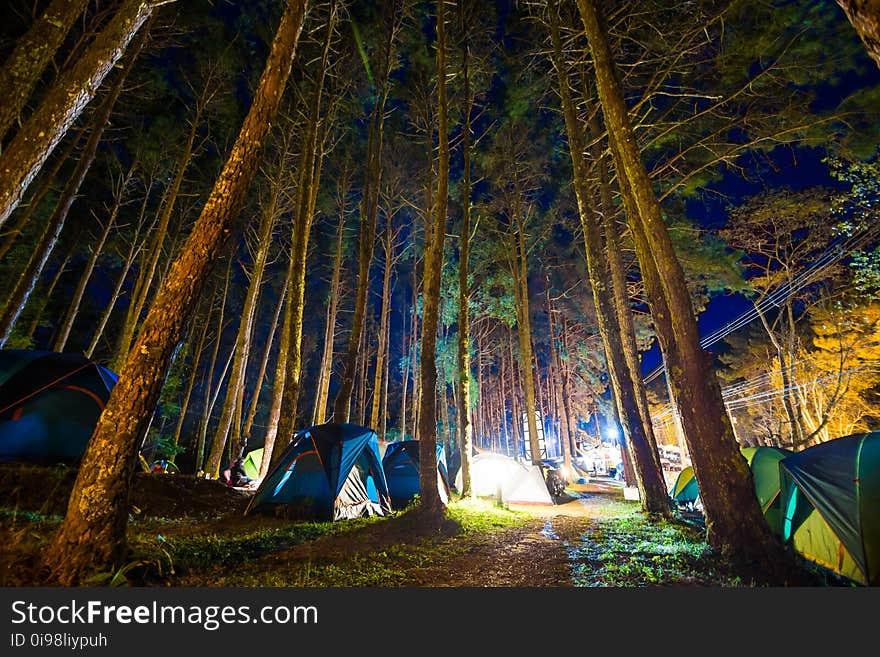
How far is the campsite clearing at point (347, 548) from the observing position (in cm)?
336

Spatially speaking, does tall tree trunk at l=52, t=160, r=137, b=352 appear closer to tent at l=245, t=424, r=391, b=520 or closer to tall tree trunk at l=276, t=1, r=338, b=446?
tall tree trunk at l=276, t=1, r=338, b=446

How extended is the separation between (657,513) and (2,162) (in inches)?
459

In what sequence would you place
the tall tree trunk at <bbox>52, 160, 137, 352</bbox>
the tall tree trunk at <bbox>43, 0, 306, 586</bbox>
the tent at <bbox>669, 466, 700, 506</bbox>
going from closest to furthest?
the tall tree trunk at <bbox>43, 0, 306, 586</bbox> → the tent at <bbox>669, 466, 700, 506</bbox> → the tall tree trunk at <bbox>52, 160, 137, 352</bbox>

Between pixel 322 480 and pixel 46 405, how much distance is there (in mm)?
4586

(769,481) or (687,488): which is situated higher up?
(769,481)

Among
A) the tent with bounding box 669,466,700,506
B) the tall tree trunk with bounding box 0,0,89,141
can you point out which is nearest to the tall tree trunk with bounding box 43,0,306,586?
the tall tree trunk with bounding box 0,0,89,141

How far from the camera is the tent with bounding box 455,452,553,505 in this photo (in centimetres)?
1137

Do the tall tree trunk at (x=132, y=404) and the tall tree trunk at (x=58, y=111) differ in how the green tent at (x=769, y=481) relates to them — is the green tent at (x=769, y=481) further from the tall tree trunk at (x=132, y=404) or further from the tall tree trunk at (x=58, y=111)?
the tall tree trunk at (x=58, y=111)

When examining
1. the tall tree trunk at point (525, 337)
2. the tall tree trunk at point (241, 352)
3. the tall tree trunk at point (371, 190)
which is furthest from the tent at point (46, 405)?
the tall tree trunk at point (525, 337)

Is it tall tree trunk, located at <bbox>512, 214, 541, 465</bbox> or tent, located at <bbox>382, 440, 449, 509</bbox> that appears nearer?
tent, located at <bbox>382, 440, 449, 509</bbox>

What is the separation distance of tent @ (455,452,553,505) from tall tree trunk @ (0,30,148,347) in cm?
1189

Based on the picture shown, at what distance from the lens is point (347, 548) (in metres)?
4.70

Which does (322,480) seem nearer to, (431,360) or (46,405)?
(431,360)

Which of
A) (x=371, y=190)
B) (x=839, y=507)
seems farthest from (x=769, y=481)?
(x=371, y=190)
